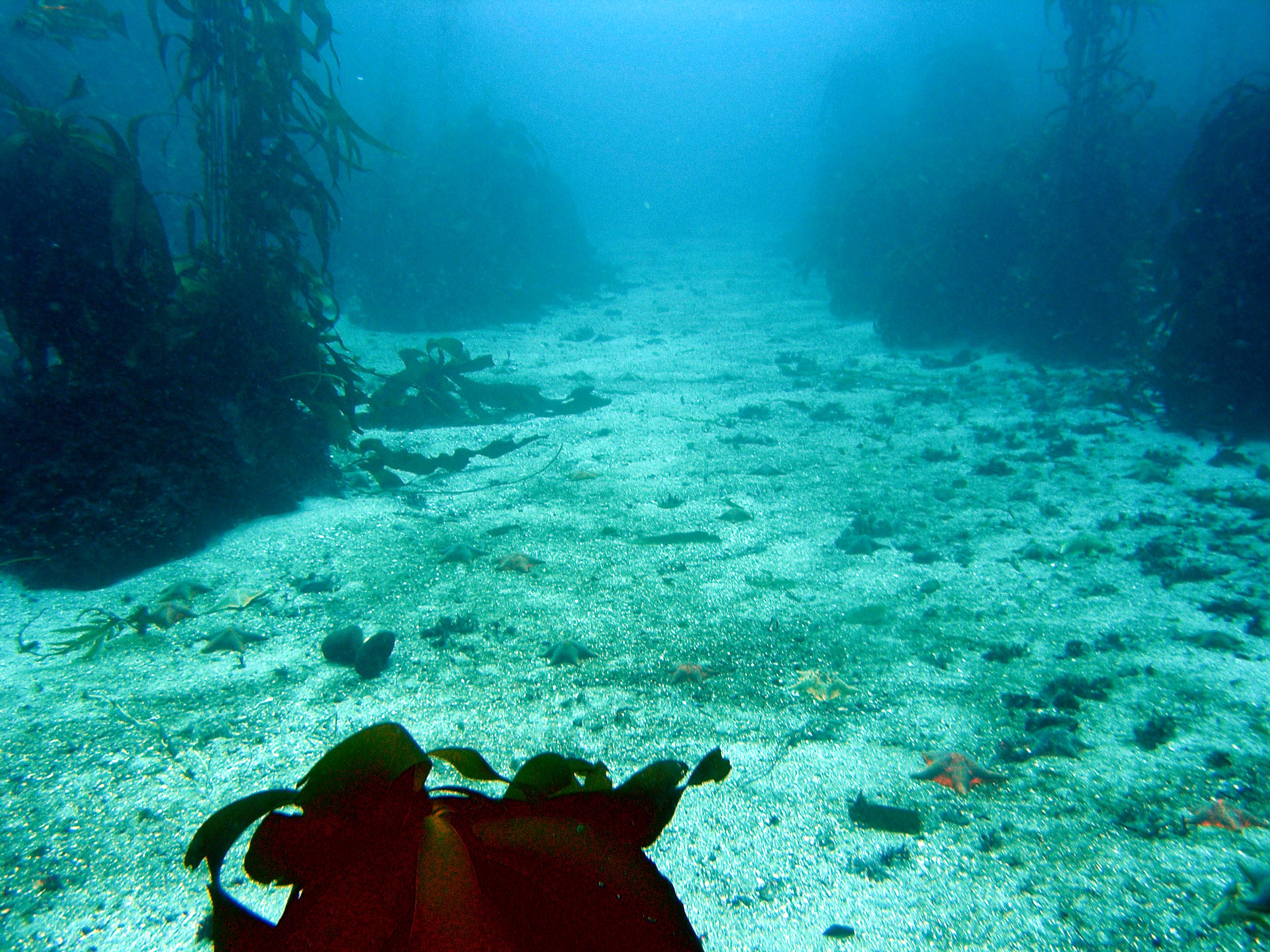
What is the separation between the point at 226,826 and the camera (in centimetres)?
147

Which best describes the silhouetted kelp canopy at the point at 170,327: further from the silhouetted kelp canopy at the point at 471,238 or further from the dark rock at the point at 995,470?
the silhouetted kelp canopy at the point at 471,238

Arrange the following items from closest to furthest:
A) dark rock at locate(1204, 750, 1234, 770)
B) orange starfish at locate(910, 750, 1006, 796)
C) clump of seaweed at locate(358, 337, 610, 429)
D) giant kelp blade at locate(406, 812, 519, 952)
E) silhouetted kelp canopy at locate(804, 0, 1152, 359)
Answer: giant kelp blade at locate(406, 812, 519, 952) < dark rock at locate(1204, 750, 1234, 770) < orange starfish at locate(910, 750, 1006, 796) < clump of seaweed at locate(358, 337, 610, 429) < silhouetted kelp canopy at locate(804, 0, 1152, 359)

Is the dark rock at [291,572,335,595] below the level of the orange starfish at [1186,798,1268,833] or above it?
above

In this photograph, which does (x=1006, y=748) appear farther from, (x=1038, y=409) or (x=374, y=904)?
(x=1038, y=409)

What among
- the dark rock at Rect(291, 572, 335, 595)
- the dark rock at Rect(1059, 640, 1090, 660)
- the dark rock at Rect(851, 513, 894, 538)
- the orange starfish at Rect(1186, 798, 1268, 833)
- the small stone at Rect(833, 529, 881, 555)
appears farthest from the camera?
the dark rock at Rect(851, 513, 894, 538)

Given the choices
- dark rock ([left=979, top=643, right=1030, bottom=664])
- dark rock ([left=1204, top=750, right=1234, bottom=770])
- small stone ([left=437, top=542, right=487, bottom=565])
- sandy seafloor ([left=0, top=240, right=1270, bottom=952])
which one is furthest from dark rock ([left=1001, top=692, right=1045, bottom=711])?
small stone ([left=437, top=542, right=487, bottom=565])

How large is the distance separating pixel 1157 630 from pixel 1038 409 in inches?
198

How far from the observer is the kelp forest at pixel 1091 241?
20.5 feet

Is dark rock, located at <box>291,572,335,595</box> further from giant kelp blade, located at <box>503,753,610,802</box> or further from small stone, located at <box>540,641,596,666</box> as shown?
giant kelp blade, located at <box>503,753,610,802</box>

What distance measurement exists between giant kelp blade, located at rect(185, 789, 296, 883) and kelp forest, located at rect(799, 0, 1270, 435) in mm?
8639

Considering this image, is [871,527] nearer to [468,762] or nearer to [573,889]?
[468,762]

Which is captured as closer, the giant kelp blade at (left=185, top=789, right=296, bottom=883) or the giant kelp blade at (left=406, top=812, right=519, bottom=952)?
the giant kelp blade at (left=406, top=812, right=519, bottom=952)

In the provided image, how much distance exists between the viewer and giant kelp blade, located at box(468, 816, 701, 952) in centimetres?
114

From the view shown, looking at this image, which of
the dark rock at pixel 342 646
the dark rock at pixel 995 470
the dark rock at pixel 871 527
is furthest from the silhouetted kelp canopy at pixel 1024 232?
the dark rock at pixel 342 646
